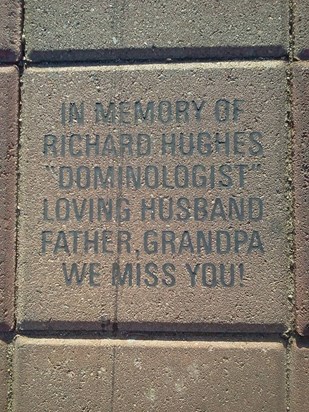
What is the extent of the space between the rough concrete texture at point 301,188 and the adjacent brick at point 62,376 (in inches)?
28.3

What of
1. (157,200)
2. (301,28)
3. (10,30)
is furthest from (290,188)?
(10,30)

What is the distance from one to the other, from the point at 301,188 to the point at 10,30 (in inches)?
50.3

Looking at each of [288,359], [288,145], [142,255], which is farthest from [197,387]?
[288,145]

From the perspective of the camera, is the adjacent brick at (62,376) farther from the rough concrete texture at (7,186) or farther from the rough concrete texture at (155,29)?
the rough concrete texture at (155,29)

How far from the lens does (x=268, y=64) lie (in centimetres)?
201

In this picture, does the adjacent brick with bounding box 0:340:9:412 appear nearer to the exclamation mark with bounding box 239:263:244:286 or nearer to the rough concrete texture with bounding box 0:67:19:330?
the rough concrete texture with bounding box 0:67:19:330

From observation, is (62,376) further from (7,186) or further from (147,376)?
(7,186)

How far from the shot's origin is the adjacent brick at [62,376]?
76.9 inches

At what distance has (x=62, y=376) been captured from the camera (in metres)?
1.97

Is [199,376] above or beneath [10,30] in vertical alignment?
beneath

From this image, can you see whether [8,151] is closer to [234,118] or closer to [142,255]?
[142,255]

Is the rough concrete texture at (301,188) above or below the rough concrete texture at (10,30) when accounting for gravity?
below

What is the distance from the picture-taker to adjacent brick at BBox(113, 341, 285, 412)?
75.2 inches

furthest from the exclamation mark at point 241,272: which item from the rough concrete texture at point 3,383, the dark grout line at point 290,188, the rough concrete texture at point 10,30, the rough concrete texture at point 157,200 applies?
the rough concrete texture at point 10,30
